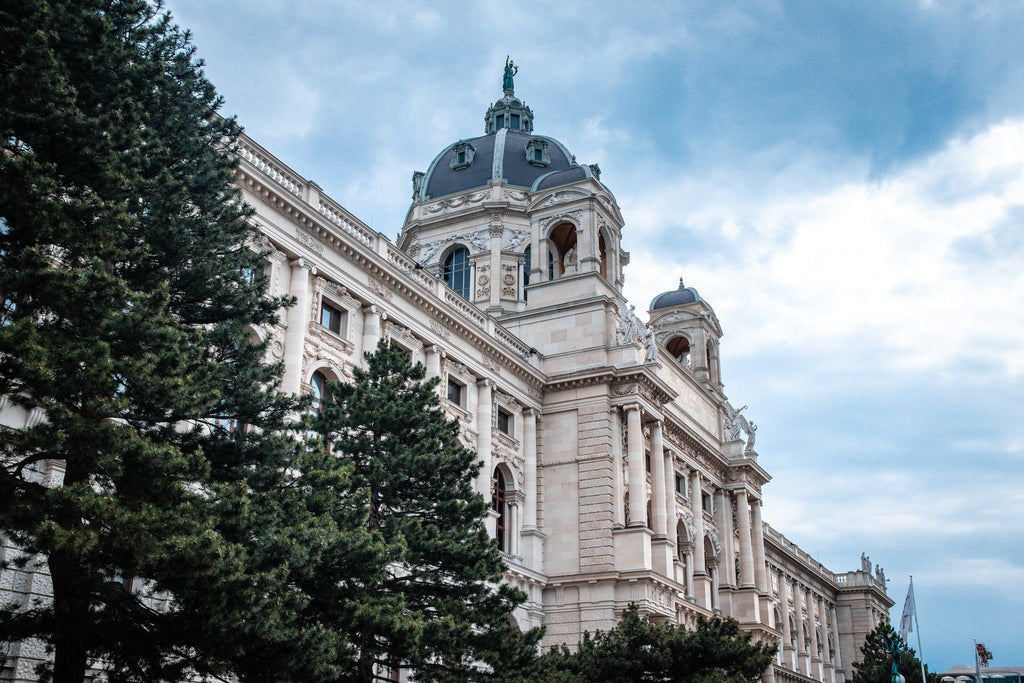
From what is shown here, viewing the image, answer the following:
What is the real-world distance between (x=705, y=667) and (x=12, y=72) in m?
25.4

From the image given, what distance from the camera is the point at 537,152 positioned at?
66.3 metres

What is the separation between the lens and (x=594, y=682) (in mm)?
30109

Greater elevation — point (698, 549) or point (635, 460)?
point (635, 460)

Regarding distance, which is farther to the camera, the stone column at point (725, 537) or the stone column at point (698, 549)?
the stone column at point (725, 537)

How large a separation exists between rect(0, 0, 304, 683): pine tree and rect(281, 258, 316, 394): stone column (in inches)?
424

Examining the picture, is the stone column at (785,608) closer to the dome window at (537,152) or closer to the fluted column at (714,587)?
the fluted column at (714,587)

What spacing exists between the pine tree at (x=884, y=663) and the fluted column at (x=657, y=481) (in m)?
21.3

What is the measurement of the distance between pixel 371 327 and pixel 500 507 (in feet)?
33.6

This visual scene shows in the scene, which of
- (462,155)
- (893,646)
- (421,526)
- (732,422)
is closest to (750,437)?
(732,422)

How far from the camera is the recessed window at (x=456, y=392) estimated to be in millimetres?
38091

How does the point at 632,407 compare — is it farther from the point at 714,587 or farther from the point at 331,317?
the point at 331,317

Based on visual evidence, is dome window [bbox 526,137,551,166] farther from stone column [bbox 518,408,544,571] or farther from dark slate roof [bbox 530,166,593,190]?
stone column [bbox 518,408,544,571]

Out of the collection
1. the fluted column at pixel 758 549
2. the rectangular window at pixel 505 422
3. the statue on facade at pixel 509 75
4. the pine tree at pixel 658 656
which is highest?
the statue on facade at pixel 509 75

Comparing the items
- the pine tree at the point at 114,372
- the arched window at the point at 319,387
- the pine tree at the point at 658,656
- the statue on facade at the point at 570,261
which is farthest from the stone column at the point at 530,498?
the pine tree at the point at 114,372
